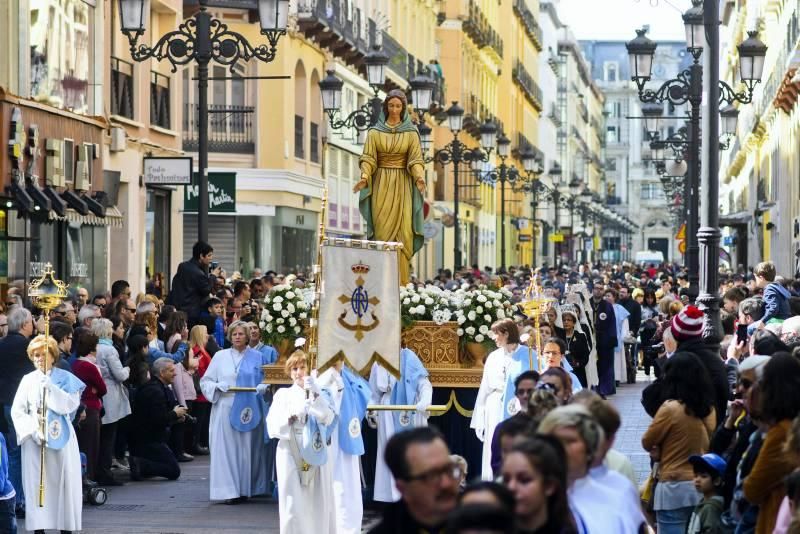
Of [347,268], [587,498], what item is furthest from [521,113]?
[587,498]

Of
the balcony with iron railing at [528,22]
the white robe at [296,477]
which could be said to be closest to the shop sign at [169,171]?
the white robe at [296,477]

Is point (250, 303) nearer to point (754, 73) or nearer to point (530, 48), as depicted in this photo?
point (754, 73)

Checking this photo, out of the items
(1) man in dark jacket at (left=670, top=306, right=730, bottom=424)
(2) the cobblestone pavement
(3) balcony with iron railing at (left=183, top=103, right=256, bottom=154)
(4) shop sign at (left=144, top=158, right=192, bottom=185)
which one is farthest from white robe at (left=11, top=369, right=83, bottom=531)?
(3) balcony with iron railing at (left=183, top=103, right=256, bottom=154)

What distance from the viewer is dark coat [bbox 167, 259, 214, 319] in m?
20.7

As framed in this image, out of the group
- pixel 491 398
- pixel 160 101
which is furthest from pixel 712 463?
pixel 160 101

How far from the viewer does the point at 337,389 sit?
13.7 metres

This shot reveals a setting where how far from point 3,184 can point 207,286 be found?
11.0 feet

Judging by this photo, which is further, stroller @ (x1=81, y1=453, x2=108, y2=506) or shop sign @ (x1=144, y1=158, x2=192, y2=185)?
shop sign @ (x1=144, y1=158, x2=192, y2=185)

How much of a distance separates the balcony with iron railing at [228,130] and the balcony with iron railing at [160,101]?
17.0 feet

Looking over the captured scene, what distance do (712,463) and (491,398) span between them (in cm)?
531

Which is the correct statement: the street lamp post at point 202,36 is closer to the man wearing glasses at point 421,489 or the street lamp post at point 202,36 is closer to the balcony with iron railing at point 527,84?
the man wearing glasses at point 421,489

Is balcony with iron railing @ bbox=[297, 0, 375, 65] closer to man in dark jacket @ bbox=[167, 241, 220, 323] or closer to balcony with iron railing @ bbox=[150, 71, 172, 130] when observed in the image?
balcony with iron railing @ bbox=[150, 71, 172, 130]

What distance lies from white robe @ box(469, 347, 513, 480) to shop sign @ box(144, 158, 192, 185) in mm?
10248

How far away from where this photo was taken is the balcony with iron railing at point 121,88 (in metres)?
29.0
